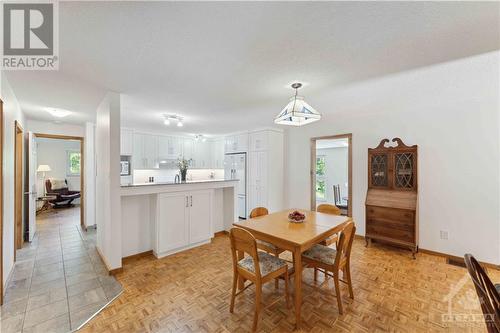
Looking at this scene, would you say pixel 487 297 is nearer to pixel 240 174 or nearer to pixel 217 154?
pixel 240 174

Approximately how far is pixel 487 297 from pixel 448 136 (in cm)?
315

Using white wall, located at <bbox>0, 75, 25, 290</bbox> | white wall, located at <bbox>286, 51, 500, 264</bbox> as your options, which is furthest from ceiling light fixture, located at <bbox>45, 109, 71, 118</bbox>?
white wall, located at <bbox>286, 51, 500, 264</bbox>

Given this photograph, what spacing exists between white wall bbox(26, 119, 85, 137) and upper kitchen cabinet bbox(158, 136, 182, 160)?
5.73ft

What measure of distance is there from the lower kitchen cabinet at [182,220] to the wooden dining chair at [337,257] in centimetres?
205

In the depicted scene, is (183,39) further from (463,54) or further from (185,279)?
(185,279)

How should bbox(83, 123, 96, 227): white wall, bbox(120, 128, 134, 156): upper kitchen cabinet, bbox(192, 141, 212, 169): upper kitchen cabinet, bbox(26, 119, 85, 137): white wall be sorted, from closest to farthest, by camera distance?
bbox(26, 119, 85, 137): white wall < bbox(83, 123, 96, 227): white wall < bbox(120, 128, 134, 156): upper kitchen cabinet < bbox(192, 141, 212, 169): upper kitchen cabinet

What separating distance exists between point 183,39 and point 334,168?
7.50 meters

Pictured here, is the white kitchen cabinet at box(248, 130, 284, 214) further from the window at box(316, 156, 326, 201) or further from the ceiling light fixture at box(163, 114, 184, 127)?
the window at box(316, 156, 326, 201)

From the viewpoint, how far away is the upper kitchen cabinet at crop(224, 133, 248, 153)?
19.1 ft

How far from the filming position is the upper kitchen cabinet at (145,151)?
5.51 metres

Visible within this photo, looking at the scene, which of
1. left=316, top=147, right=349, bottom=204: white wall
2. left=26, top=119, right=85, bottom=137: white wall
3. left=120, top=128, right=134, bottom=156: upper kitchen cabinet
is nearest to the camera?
left=26, top=119, right=85, bottom=137: white wall

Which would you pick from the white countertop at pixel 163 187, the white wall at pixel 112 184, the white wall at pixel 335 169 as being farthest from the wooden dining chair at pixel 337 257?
the white wall at pixel 335 169

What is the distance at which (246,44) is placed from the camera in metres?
1.74

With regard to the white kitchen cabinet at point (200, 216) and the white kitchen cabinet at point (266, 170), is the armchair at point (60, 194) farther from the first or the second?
the white kitchen cabinet at point (266, 170)
